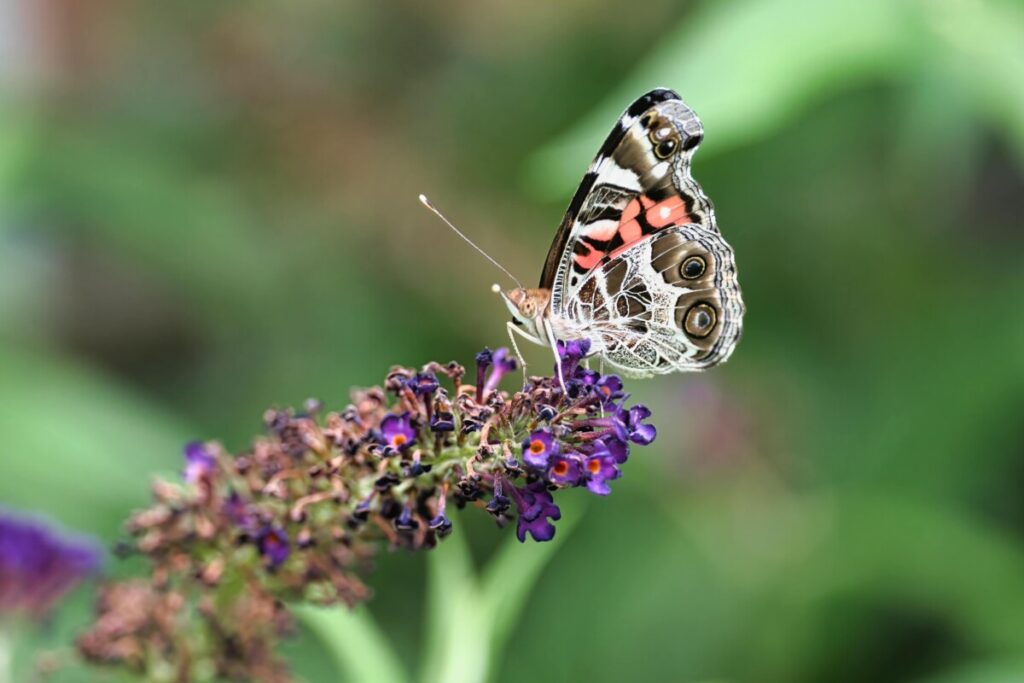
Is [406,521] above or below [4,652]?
below

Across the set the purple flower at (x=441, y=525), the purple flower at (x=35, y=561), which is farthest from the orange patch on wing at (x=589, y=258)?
the purple flower at (x=35, y=561)

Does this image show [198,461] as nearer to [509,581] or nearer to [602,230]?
[509,581]

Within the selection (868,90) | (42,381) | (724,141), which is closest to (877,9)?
(724,141)

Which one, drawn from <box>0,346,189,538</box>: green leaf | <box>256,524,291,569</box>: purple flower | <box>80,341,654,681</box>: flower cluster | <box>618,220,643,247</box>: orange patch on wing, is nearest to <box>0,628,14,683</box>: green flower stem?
<box>80,341,654,681</box>: flower cluster

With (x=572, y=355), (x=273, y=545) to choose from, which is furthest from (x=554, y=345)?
(x=273, y=545)

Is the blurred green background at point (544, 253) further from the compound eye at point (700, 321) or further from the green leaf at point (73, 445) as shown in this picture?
the compound eye at point (700, 321)
